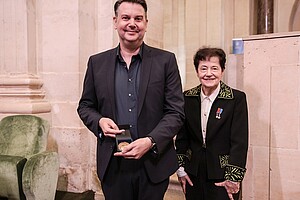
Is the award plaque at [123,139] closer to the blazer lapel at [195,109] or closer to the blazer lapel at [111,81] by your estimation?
the blazer lapel at [111,81]

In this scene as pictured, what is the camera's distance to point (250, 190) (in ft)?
8.04

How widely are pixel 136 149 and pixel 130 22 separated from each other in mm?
582

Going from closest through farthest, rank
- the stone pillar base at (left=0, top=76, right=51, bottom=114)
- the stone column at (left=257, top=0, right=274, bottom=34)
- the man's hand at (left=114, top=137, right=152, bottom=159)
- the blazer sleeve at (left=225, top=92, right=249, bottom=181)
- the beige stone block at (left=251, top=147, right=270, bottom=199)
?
the man's hand at (left=114, top=137, right=152, bottom=159), the blazer sleeve at (left=225, top=92, right=249, bottom=181), the beige stone block at (left=251, top=147, right=270, bottom=199), the stone pillar base at (left=0, top=76, right=51, bottom=114), the stone column at (left=257, top=0, right=274, bottom=34)

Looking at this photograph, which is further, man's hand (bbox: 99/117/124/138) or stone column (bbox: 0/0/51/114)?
stone column (bbox: 0/0/51/114)

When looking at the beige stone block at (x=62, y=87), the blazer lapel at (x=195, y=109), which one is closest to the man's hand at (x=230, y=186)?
the blazer lapel at (x=195, y=109)

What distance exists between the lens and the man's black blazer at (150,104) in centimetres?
152

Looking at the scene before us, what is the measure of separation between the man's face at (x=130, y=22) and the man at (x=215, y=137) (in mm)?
481

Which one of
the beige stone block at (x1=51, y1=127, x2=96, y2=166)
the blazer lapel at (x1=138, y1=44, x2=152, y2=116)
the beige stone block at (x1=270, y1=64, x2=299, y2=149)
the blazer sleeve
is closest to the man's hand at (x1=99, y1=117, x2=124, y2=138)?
the blazer lapel at (x1=138, y1=44, x2=152, y2=116)

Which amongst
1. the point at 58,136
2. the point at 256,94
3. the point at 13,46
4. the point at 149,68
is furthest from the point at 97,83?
the point at 13,46

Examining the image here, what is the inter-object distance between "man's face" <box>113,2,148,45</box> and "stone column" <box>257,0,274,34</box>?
3150 millimetres

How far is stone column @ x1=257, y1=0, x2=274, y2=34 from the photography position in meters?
4.25

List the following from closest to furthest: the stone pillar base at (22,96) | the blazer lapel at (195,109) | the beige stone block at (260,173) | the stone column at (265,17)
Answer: the blazer lapel at (195,109) → the beige stone block at (260,173) → the stone pillar base at (22,96) → the stone column at (265,17)

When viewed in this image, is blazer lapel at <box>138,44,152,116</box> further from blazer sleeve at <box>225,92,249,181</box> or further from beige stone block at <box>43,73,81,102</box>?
beige stone block at <box>43,73,81,102</box>

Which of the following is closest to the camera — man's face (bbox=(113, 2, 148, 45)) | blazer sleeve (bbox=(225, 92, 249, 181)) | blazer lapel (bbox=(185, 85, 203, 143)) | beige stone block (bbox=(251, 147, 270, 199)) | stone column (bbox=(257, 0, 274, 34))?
man's face (bbox=(113, 2, 148, 45))
